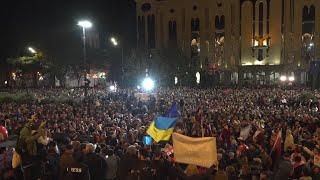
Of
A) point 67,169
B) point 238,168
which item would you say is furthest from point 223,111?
point 67,169

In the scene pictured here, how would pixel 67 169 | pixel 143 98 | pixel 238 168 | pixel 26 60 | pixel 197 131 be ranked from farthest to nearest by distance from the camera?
pixel 26 60 < pixel 143 98 < pixel 197 131 < pixel 238 168 < pixel 67 169

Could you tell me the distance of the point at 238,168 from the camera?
1048cm

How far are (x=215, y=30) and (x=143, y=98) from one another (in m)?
43.7

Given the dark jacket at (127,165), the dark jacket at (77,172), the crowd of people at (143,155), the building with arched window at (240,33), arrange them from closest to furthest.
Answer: the dark jacket at (77,172), the crowd of people at (143,155), the dark jacket at (127,165), the building with arched window at (240,33)

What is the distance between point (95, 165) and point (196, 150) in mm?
2215

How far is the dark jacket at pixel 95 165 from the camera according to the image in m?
9.62

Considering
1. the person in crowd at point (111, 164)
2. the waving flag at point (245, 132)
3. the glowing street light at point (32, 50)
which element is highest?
the glowing street light at point (32, 50)

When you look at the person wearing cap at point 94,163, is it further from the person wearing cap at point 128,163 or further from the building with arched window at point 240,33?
the building with arched window at point 240,33

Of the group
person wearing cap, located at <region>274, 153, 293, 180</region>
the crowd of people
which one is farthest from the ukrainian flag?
person wearing cap, located at <region>274, 153, 293, 180</region>

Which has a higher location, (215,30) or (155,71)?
(215,30)

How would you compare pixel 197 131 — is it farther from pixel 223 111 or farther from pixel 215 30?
pixel 215 30

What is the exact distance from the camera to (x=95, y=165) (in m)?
9.65

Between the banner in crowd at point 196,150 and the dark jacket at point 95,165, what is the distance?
1652 millimetres

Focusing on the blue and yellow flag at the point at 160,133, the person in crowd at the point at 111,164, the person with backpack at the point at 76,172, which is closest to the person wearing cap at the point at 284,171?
the person in crowd at the point at 111,164
